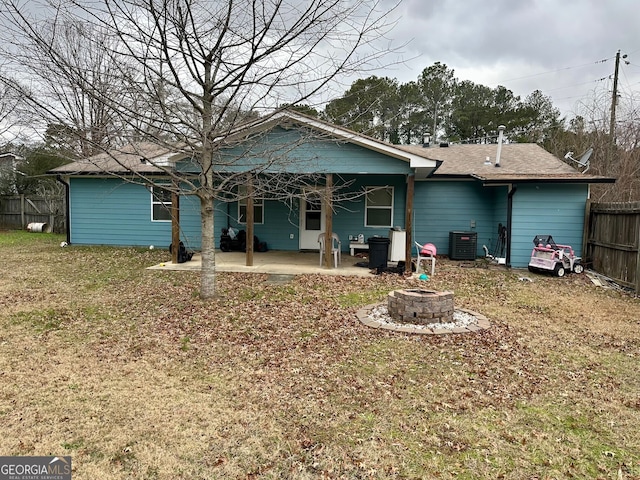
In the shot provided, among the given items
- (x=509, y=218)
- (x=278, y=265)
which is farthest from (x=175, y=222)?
(x=509, y=218)

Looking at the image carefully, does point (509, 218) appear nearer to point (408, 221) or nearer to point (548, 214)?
point (548, 214)

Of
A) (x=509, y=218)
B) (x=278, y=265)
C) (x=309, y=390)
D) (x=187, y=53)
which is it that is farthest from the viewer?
(x=509, y=218)

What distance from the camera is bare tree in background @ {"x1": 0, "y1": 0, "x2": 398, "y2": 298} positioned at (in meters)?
4.73

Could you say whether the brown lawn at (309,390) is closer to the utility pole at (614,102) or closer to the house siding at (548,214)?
the house siding at (548,214)

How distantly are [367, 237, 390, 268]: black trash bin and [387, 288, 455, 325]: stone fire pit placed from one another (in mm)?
3639

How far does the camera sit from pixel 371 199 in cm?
1140

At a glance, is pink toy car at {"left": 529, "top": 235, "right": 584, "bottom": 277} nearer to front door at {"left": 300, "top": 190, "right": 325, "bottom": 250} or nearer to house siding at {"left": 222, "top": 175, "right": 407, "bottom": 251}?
house siding at {"left": 222, "top": 175, "right": 407, "bottom": 251}

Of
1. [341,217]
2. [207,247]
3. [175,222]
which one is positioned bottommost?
[207,247]

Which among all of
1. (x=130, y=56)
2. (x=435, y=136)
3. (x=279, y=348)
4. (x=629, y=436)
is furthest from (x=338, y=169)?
(x=435, y=136)

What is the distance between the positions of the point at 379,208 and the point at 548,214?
4276mm

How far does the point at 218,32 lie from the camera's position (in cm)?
515

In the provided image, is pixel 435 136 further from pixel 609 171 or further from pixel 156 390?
pixel 156 390

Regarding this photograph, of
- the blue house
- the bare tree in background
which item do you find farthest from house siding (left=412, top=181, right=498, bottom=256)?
the bare tree in background

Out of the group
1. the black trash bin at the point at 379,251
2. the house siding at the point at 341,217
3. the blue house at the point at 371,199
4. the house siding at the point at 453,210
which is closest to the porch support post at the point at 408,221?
the blue house at the point at 371,199
